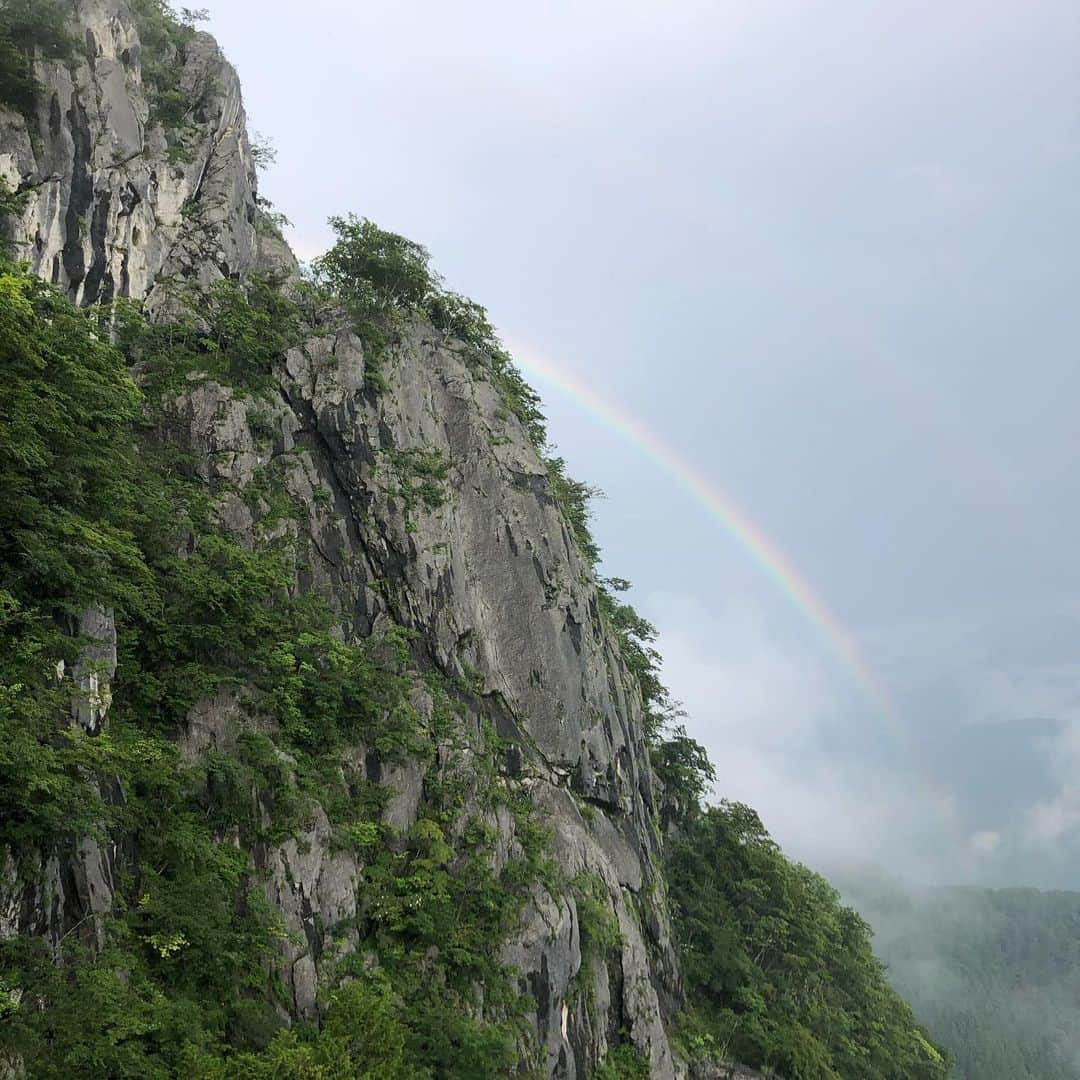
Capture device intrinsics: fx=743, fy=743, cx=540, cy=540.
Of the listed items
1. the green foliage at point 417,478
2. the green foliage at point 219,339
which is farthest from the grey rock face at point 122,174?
the green foliage at point 417,478

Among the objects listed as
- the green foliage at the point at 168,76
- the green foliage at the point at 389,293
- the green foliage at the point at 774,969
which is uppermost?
the green foliage at the point at 168,76

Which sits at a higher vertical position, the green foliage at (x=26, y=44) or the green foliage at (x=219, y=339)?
the green foliage at (x=26, y=44)

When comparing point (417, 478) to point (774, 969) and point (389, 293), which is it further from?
point (774, 969)

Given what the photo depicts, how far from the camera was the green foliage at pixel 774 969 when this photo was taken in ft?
96.9

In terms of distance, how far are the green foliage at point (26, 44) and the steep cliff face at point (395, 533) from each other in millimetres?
531

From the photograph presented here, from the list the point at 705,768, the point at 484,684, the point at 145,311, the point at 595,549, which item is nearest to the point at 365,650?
the point at 484,684

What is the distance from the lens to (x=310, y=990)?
16.3 meters

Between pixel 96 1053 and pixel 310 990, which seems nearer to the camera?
pixel 96 1053

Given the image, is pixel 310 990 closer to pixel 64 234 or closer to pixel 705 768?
pixel 64 234

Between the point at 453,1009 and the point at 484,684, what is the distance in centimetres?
1062

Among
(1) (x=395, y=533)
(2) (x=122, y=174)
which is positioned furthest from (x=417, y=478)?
(2) (x=122, y=174)

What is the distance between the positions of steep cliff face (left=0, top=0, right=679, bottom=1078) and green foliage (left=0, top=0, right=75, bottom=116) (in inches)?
20.9

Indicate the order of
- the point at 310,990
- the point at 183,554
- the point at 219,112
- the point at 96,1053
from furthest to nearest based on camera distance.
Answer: the point at 219,112
the point at 183,554
the point at 310,990
the point at 96,1053

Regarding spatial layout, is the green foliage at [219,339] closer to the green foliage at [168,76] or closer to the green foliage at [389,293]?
the green foliage at [389,293]
